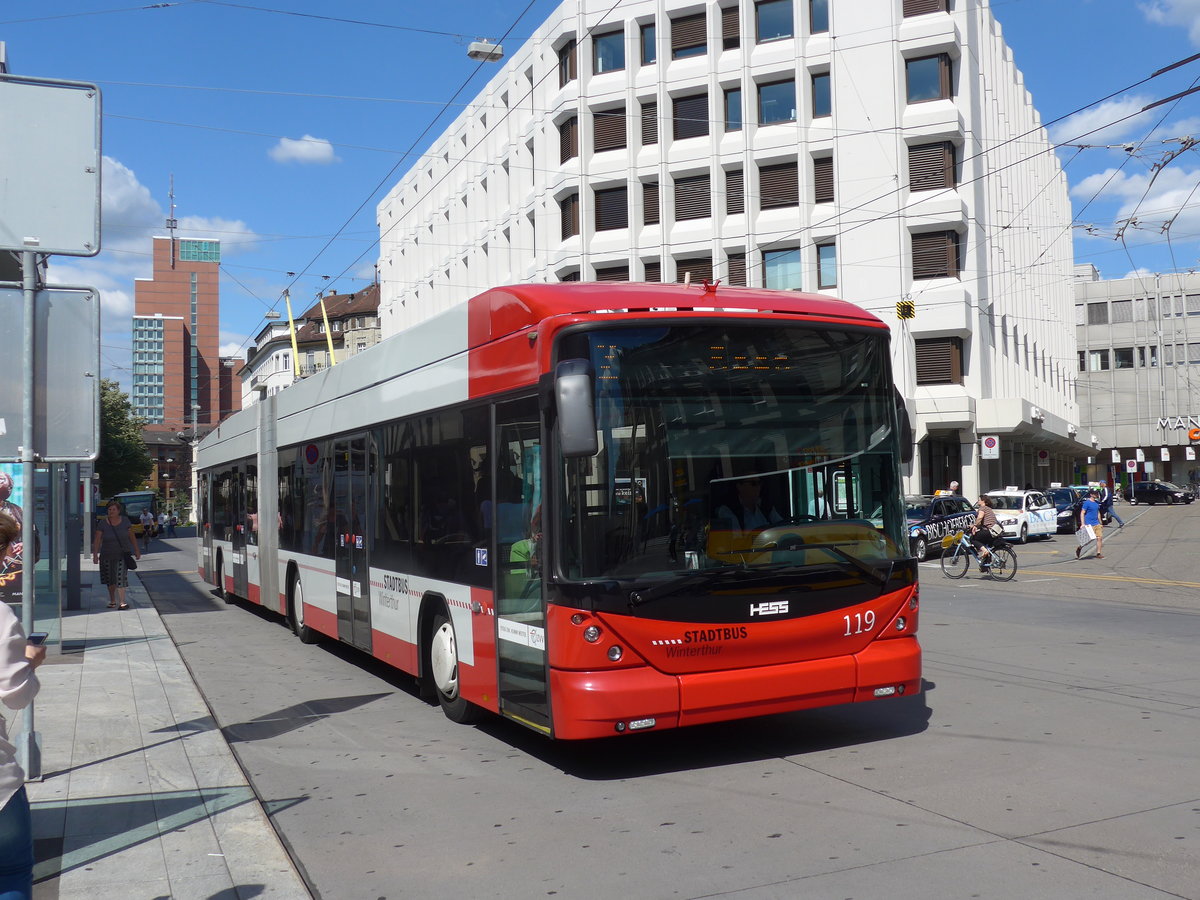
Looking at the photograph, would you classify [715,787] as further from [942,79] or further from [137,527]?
[137,527]

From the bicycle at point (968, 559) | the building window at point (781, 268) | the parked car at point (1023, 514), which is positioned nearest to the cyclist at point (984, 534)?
the bicycle at point (968, 559)

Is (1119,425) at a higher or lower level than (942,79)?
lower

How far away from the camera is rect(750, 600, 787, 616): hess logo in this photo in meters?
6.93

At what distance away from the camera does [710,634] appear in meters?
6.81

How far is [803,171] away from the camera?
132 ft

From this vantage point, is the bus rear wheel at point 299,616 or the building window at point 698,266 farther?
the building window at point 698,266

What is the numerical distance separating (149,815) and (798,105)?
124ft

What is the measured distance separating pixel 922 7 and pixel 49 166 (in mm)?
36822

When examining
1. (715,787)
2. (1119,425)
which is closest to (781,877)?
(715,787)

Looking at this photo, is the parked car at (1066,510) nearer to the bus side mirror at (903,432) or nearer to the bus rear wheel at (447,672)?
the bus side mirror at (903,432)

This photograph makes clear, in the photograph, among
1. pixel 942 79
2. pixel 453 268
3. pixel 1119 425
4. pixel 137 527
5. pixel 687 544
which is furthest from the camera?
pixel 1119 425

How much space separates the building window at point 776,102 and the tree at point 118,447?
149ft

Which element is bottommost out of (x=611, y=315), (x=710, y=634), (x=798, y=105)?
(x=710, y=634)

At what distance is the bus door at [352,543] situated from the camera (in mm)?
10789
